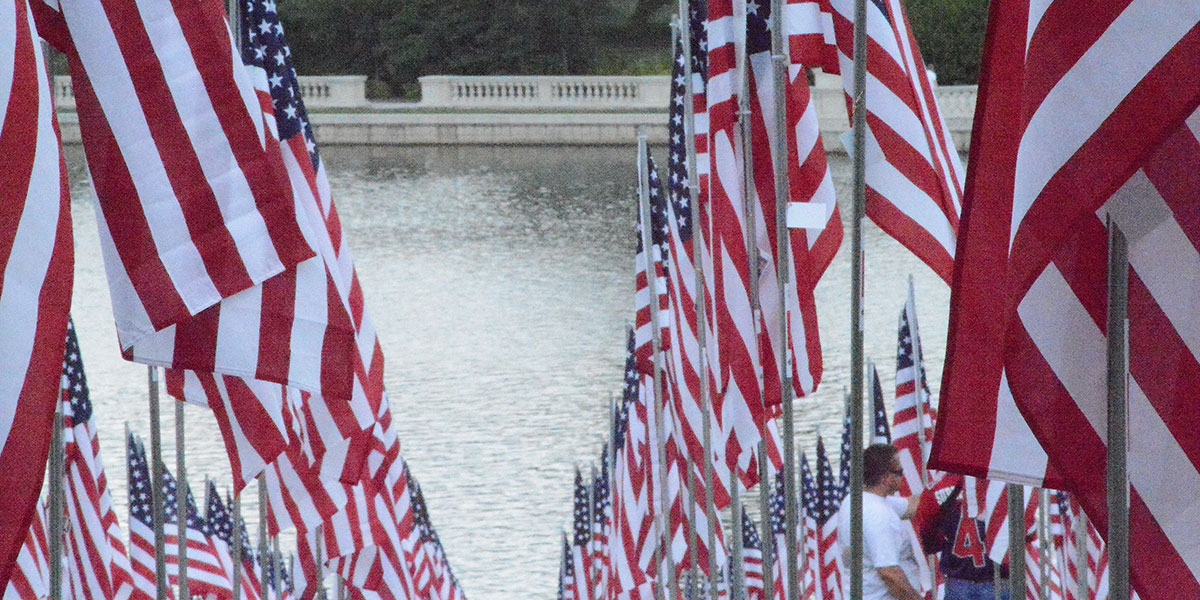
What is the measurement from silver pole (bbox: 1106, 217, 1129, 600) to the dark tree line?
57337 mm

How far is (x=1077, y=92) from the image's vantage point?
10.4 feet

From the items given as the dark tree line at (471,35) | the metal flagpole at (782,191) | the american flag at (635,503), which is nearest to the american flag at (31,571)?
the american flag at (635,503)

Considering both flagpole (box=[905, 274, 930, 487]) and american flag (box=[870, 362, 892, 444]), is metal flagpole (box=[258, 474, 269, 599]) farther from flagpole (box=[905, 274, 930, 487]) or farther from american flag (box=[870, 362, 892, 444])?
american flag (box=[870, 362, 892, 444])

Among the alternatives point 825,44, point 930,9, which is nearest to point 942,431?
point 825,44

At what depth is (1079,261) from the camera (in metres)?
3.45

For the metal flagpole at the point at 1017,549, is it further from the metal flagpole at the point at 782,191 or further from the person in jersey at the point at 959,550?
the person in jersey at the point at 959,550

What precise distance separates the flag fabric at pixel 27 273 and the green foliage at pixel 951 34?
4938cm

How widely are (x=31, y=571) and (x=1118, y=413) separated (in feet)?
22.3

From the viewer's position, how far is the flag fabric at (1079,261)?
3.15 meters

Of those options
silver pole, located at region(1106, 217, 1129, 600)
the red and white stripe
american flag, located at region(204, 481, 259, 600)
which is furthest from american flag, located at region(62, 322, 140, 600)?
silver pole, located at region(1106, 217, 1129, 600)

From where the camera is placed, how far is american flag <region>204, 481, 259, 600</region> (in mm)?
11586

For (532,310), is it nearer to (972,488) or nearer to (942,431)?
(972,488)

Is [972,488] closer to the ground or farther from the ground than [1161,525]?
closer to the ground

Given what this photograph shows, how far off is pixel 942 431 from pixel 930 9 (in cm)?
5065
